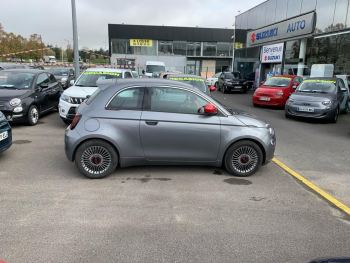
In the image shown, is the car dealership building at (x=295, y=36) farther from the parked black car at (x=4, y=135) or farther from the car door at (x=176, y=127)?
the parked black car at (x=4, y=135)

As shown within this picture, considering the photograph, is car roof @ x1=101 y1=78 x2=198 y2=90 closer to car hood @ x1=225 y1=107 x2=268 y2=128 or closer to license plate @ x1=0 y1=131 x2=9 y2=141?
car hood @ x1=225 y1=107 x2=268 y2=128

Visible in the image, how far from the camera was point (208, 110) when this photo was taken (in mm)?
5812

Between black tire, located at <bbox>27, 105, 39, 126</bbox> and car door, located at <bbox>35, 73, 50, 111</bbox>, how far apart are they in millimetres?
314

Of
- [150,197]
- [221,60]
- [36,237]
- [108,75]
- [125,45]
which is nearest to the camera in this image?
[36,237]

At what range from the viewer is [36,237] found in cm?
389

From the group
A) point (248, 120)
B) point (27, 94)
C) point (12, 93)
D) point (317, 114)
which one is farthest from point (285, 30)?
point (248, 120)

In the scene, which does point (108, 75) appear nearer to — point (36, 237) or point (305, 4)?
point (36, 237)

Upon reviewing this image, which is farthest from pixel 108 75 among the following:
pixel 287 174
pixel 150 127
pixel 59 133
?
pixel 287 174

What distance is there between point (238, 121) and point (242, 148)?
0.48 meters

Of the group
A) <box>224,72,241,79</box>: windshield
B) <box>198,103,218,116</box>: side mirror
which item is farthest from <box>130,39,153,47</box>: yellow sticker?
<box>198,103,218,116</box>: side mirror

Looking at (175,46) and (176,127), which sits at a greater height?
(175,46)

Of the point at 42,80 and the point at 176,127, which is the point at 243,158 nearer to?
the point at 176,127

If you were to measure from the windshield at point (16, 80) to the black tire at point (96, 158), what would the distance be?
6.10 metres

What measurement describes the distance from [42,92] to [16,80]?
0.84 meters
